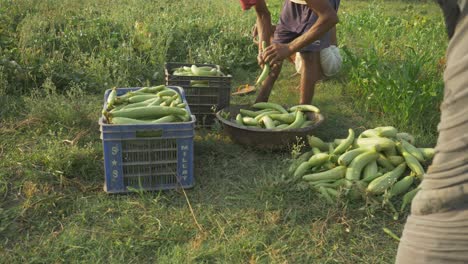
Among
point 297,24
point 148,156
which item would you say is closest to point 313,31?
point 297,24

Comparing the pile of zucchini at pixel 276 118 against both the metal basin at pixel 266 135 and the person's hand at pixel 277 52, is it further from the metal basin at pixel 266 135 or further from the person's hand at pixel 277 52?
the person's hand at pixel 277 52

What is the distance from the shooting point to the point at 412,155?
3.62m

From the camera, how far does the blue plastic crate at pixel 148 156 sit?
3.22 m

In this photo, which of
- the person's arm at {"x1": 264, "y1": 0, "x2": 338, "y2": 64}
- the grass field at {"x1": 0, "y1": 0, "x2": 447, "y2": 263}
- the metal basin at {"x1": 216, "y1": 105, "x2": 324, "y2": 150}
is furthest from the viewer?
the person's arm at {"x1": 264, "y1": 0, "x2": 338, "y2": 64}

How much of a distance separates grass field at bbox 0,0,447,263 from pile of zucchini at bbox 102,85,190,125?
1.60 feet

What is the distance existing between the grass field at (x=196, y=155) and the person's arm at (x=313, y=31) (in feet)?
2.87

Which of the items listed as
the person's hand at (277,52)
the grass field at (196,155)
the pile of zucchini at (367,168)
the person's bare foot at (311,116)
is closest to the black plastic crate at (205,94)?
the grass field at (196,155)

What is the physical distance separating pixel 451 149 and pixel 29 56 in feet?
17.7

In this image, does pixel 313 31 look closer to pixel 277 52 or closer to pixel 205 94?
pixel 277 52

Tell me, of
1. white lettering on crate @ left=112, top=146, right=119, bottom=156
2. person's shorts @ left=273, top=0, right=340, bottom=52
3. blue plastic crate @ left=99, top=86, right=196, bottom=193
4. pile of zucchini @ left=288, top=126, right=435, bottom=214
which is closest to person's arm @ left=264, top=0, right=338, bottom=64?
person's shorts @ left=273, top=0, right=340, bottom=52

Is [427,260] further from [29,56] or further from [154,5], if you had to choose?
[154,5]

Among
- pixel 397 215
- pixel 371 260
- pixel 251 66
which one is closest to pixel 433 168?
pixel 371 260

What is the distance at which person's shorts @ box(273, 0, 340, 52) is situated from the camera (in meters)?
4.54

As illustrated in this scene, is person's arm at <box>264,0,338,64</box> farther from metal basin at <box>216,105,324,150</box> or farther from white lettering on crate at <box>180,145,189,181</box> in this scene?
white lettering on crate at <box>180,145,189,181</box>
